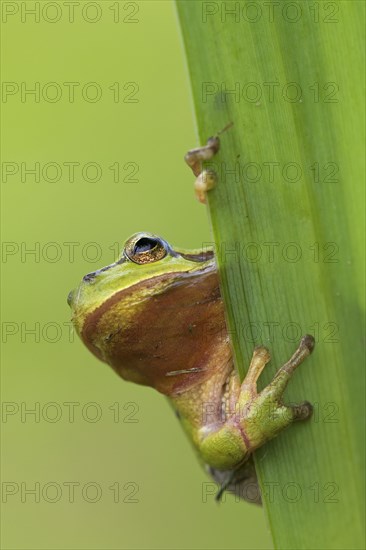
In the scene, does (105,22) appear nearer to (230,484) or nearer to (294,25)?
(230,484)

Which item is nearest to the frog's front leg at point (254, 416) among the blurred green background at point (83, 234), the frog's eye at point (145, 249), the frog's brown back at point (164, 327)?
the frog's brown back at point (164, 327)

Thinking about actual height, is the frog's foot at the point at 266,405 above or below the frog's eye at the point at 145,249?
below

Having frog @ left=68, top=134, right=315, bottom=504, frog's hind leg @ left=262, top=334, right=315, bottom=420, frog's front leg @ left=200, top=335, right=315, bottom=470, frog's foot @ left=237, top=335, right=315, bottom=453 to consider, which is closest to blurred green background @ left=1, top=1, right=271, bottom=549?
frog @ left=68, top=134, right=315, bottom=504

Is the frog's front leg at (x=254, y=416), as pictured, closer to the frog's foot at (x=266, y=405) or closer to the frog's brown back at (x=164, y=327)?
the frog's foot at (x=266, y=405)

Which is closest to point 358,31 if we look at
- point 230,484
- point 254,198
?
point 254,198

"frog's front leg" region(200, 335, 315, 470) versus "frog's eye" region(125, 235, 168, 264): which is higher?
"frog's eye" region(125, 235, 168, 264)

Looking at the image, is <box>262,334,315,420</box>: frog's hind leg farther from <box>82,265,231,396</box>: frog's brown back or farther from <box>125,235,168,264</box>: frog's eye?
<box>125,235,168,264</box>: frog's eye
